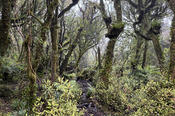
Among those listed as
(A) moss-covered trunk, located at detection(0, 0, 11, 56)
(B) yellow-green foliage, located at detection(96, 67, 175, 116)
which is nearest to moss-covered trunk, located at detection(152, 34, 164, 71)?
(B) yellow-green foliage, located at detection(96, 67, 175, 116)

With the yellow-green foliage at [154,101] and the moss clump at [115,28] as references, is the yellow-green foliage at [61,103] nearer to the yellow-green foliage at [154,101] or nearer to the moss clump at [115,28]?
the yellow-green foliage at [154,101]

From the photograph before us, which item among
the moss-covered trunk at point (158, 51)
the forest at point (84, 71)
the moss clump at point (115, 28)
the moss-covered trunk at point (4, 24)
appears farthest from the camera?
the moss-covered trunk at point (158, 51)

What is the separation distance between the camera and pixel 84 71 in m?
14.8

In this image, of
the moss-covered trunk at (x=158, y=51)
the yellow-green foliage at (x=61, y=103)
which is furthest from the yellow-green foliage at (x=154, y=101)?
the moss-covered trunk at (x=158, y=51)

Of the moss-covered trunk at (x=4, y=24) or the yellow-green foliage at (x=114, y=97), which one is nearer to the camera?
the moss-covered trunk at (x=4, y=24)

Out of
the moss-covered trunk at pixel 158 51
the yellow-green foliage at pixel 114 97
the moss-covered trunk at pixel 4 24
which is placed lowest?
the yellow-green foliage at pixel 114 97

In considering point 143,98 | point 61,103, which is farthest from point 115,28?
point 61,103

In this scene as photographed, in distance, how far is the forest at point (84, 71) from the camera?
356cm

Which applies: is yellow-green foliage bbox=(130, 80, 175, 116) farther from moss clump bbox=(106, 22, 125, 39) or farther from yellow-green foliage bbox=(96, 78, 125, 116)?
moss clump bbox=(106, 22, 125, 39)

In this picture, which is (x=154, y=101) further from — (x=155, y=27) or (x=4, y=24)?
(x=155, y=27)

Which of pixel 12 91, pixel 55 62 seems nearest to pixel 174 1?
pixel 55 62

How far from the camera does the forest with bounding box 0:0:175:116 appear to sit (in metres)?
3.56

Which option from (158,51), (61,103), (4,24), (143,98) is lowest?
(143,98)

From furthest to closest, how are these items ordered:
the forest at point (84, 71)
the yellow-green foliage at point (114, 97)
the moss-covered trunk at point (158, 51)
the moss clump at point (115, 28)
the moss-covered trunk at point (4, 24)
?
the moss-covered trunk at point (158, 51), the moss clump at point (115, 28), the yellow-green foliage at point (114, 97), the moss-covered trunk at point (4, 24), the forest at point (84, 71)
